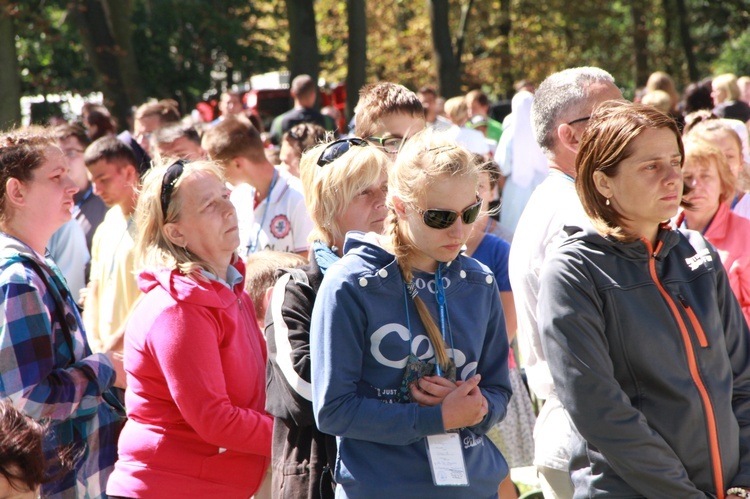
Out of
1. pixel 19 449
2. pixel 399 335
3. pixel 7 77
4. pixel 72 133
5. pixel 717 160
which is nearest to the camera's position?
pixel 19 449

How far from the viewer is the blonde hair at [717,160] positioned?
464 cm

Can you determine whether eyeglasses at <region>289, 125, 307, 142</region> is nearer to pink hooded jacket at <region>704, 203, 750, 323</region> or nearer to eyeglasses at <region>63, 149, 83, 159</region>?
eyeglasses at <region>63, 149, 83, 159</region>

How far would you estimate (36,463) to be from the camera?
228 cm

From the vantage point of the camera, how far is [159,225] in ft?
11.9

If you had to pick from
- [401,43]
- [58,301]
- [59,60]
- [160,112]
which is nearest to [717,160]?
[58,301]

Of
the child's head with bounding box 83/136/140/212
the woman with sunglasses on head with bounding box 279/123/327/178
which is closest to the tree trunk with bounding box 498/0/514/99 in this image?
the woman with sunglasses on head with bounding box 279/123/327/178

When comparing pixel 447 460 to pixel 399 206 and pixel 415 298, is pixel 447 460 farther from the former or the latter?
pixel 399 206

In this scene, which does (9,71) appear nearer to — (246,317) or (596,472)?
(246,317)

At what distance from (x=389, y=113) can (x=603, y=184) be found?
77.6 inches

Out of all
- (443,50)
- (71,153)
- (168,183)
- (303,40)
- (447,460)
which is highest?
(168,183)

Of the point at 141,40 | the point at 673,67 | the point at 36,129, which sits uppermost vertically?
the point at 36,129

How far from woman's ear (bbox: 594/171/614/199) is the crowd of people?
0.02 meters

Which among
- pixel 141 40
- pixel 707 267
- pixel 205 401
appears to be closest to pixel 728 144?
pixel 707 267

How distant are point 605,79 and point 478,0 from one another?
93.1 ft
